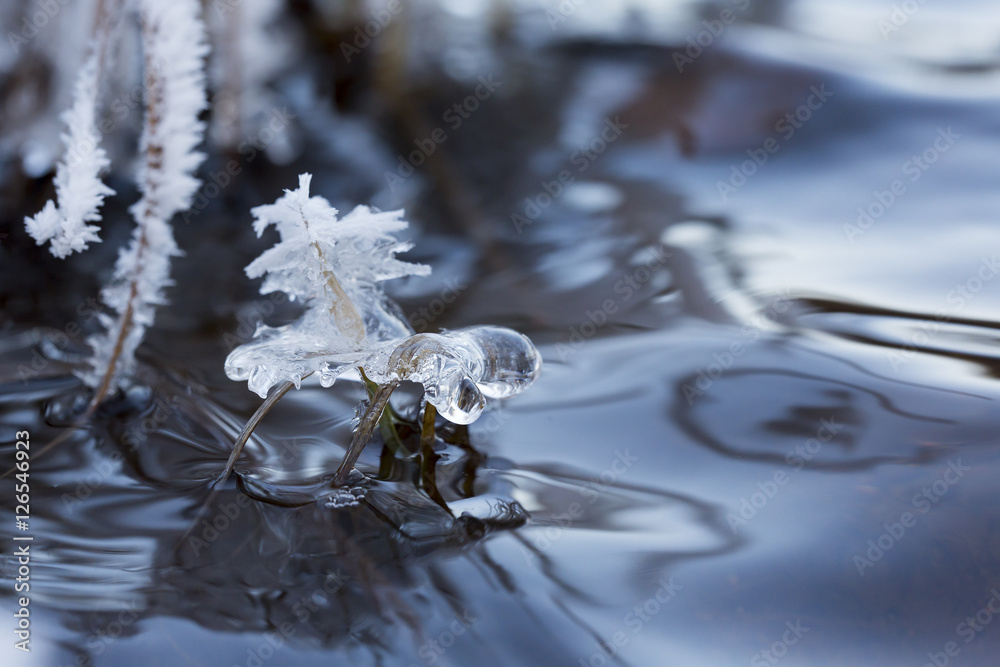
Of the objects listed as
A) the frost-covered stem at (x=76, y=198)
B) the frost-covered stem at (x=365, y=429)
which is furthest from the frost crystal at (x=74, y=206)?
the frost-covered stem at (x=365, y=429)

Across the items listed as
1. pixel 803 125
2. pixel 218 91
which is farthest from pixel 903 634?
pixel 218 91

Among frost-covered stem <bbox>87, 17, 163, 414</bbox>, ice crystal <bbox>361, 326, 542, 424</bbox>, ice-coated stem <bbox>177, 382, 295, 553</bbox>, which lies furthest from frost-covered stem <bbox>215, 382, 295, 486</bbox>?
frost-covered stem <bbox>87, 17, 163, 414</bbox>

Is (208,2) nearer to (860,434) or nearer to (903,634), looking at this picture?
(860,434)

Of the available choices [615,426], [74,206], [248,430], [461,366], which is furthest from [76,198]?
[615,426]

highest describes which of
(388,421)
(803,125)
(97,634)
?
(803,125)

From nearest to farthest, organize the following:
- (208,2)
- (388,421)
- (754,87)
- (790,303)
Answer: (388,421) < (790,303) < (208,2) < (754,87)

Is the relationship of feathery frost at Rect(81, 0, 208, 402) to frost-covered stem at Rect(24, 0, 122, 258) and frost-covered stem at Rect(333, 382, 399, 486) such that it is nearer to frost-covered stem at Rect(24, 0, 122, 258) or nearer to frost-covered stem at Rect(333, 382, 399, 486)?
frost-covered stem at Rect(24, 0, 122, 258)
